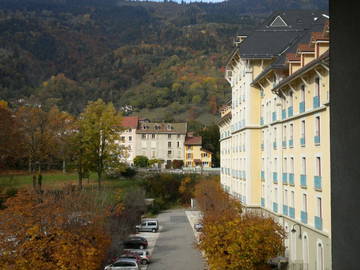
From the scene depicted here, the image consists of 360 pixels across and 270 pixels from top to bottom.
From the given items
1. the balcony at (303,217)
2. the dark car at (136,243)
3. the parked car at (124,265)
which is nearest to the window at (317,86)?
the balcony at (303,217)

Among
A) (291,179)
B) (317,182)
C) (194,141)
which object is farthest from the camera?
(194,141)

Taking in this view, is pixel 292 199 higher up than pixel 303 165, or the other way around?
pixel 303 165

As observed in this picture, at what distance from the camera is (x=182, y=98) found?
159 metres

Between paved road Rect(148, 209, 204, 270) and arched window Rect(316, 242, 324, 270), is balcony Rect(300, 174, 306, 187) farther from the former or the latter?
paved road Rect(148, 209, 204, 270)

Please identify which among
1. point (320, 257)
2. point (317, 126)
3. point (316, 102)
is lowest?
point (320, 257)

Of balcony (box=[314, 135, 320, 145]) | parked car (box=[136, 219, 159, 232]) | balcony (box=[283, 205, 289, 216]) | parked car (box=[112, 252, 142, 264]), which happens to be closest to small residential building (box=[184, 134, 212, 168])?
parked car (box=[136, 219, 159, 232])

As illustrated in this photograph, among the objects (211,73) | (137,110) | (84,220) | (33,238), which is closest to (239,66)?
(84,220)

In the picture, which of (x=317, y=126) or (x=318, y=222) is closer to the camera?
(x=318, y=222)

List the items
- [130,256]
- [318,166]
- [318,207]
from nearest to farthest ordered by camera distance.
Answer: [318,207] < [318,166] < [130,256]

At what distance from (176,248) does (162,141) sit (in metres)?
72.6

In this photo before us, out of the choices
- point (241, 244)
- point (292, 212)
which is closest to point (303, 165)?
point (292, 212)

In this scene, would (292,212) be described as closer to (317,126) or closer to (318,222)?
Result: (318,222)

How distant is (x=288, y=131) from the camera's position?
2619cm

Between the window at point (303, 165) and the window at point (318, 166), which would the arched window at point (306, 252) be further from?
the window at point (318, 166)
